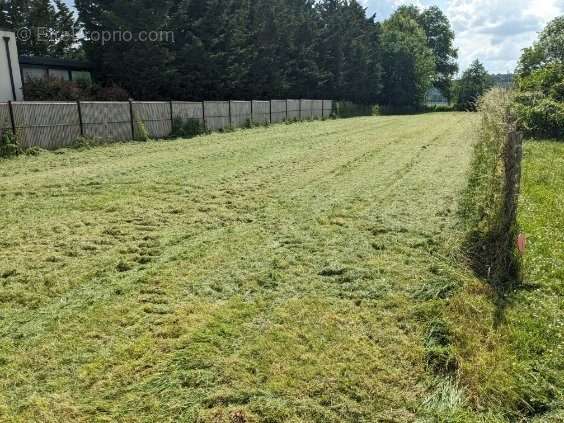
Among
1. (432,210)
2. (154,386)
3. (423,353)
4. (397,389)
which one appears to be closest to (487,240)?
(432,210)

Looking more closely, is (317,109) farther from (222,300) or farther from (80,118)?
(222,300)

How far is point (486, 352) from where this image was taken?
2.95m

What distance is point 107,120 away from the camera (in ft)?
44.6

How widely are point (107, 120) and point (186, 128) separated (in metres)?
3.85

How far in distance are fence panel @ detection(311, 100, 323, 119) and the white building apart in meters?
19.4

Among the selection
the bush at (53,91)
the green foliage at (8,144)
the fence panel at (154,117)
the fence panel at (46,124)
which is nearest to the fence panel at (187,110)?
the fence panel at (154,117)

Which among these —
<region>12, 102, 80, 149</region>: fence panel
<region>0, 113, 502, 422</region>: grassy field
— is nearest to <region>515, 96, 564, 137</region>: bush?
<region>0, 113, 502, 422</region>: grassy field

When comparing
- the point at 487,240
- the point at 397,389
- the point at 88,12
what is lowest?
the point at 397,389

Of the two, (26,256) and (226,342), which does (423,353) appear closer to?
(226,342)

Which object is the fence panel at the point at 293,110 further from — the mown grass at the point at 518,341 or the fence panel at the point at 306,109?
the mown grass at the point at 518,341

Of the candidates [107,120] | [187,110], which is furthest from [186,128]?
[107,120]

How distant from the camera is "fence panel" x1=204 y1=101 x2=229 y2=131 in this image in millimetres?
18545

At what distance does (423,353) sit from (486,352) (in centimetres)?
43

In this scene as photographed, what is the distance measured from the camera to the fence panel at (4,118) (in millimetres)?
10615
